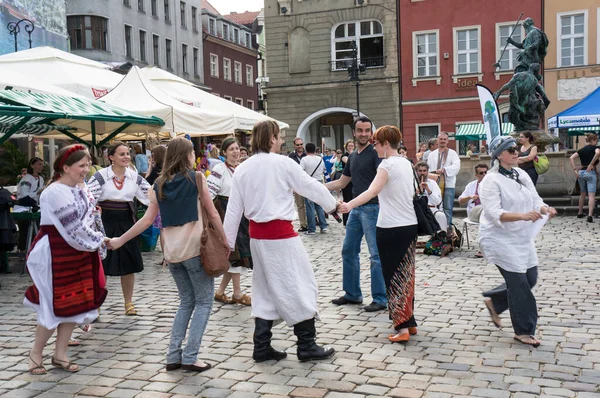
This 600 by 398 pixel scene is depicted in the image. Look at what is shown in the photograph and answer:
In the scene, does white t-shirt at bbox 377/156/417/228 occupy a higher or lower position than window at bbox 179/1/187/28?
lower

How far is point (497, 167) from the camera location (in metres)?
5.88

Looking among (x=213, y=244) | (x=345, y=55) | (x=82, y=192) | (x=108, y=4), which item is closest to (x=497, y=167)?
(x=213, y=244)

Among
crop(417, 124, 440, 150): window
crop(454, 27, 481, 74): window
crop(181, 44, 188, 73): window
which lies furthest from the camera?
crop(181, 44, 188, 73): window

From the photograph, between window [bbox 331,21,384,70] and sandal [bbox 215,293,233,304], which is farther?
window [bbox 331,21,384,70]

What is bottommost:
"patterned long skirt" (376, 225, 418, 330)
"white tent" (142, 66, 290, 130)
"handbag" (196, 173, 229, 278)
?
"patterned long skirt" (376, 225, 418, 330)

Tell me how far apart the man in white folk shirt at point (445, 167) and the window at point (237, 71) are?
49221mm

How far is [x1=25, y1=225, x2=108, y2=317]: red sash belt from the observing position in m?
5.25

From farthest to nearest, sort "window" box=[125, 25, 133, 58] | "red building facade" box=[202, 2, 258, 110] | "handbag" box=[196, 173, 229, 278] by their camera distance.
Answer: "red building facade" box=[202, 2, 258, 110] < "window" box=[125, 25, 133, 58] < "handbag" box=[196, 173, 229, 278]

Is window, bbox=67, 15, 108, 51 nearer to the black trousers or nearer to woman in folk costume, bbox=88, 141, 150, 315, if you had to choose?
woman in folk costume, bbox=88, 141, 150, 315

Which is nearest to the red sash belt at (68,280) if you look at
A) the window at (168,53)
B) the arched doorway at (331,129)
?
the arched doorway at (331,129)

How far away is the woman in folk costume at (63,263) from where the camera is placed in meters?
5.24

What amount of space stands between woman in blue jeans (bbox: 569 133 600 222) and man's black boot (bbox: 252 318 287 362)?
35.9 ft

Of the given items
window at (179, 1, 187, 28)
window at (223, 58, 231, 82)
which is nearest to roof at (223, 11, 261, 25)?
window at (223, 58, 231, 82)

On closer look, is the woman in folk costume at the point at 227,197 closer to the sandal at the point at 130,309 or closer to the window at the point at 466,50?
the sandal at the point at 130,309
